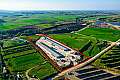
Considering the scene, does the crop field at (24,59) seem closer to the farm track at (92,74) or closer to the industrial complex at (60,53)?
the industrial complex at (60,53)

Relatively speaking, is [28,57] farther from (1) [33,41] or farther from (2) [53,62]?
(1) [33,41]

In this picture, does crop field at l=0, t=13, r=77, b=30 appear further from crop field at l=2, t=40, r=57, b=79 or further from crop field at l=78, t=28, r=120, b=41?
crop field at l=2, t=40, r=57, b=79

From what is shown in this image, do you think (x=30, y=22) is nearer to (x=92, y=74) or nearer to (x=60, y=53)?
(x=60, y=53)

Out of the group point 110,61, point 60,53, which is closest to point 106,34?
point 60,53

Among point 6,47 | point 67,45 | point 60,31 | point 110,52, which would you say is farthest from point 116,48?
point 60,31

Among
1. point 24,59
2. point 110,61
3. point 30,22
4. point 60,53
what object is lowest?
point 30,22

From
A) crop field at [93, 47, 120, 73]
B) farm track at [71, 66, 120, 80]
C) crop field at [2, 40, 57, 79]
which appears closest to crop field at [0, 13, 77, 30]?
crop field at [2, 40, 57, 79]
